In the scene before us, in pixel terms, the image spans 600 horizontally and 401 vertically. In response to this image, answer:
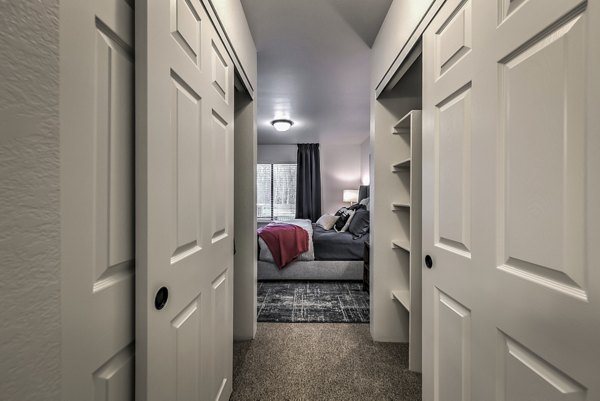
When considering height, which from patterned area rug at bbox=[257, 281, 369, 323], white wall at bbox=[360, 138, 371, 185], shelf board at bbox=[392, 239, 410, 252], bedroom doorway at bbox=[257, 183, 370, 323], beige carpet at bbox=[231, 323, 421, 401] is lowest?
beige carpet at bbox=[231, 323, 421, 401]

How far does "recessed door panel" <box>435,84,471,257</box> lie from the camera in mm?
991

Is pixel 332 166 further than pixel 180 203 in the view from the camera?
Yes

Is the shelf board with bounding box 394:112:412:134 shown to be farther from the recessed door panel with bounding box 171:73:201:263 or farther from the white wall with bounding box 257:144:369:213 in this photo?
the white wall with bounding box 257:144:369:213

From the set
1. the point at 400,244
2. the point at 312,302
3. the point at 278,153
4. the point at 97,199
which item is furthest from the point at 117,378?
the point at 278,153

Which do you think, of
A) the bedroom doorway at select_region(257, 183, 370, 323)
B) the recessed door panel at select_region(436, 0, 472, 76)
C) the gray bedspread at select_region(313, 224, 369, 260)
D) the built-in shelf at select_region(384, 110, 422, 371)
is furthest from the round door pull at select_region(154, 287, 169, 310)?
the gray bedspread at select_region(313, 224, 369, 260)

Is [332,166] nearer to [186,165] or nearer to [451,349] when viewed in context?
[451,349]

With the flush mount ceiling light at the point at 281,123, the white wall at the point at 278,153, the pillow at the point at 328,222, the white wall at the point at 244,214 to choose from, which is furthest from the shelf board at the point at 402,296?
the white wall at the point at 278,153

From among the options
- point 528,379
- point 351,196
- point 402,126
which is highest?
point 402,126

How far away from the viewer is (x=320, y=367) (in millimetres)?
1857

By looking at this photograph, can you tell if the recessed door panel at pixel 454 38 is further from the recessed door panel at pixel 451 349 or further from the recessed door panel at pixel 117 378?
the recessed door panel at pixel 117 378

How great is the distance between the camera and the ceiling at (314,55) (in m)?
1.84

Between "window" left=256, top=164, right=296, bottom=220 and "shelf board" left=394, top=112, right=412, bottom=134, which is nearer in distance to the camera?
"shelf board" left=394, top=112, right=412, bottom=134

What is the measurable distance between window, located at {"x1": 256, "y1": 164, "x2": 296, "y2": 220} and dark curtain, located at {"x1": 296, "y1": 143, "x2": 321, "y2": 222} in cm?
25

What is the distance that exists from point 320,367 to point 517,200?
1.65 m
